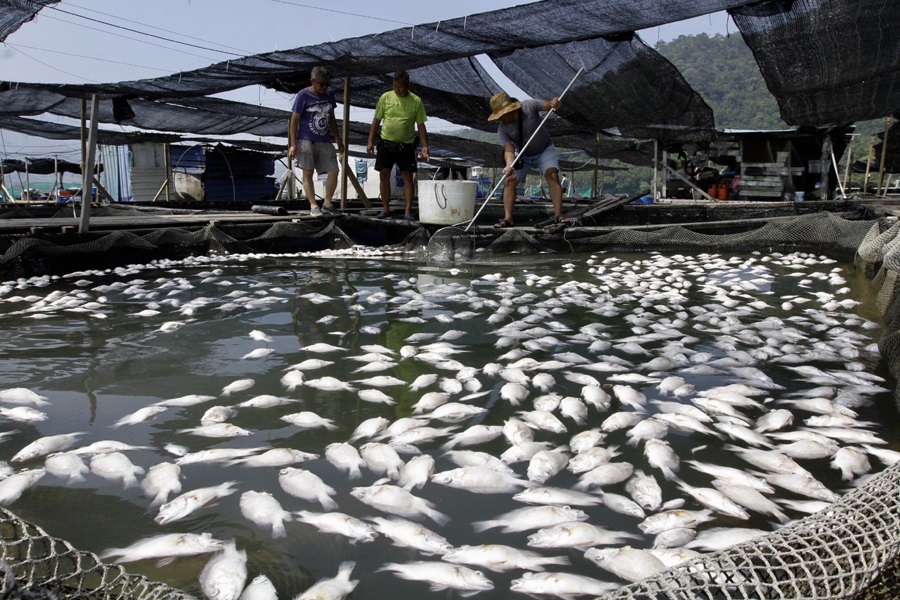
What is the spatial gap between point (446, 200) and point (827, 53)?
15.6ft

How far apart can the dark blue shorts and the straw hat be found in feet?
4.01

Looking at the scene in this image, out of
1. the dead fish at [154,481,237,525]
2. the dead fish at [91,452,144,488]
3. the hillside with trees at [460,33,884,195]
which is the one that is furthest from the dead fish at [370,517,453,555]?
the hillside with trees at [460,33,884,195]

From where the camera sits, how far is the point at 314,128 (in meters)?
7.38

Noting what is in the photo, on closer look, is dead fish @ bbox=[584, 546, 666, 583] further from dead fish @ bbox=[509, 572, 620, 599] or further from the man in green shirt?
the man in green shirt

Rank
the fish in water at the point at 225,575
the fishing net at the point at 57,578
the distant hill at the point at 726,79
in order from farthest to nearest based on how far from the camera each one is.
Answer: the distant hill at the point at 726,79, the fish in water at the point at 225,575, the fishing net at the point at 57,578

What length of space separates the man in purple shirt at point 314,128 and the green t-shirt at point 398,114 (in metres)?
0.63

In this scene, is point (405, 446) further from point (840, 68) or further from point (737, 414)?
point (840, 68)

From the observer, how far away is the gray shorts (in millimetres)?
7422

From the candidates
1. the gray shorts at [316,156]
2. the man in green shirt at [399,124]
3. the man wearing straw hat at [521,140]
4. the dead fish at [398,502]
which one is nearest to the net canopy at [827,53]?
the man wearing straw hat at [521,140]

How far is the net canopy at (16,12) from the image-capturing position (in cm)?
517

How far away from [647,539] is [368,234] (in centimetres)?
646

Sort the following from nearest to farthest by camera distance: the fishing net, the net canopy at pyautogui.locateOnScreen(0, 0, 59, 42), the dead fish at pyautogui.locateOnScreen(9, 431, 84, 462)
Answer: the fishing net → the dead fish at pyautogui.locateOnScreen(9, 431, 84, 462) → the net canopy at pyautogui.locateOnScreen(0, 0, 59, 42)

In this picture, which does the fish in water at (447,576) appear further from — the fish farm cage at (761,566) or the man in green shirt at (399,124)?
the man in green shirt at (399,124)

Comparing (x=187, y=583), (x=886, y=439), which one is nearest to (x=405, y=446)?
(x=187, y=583)
